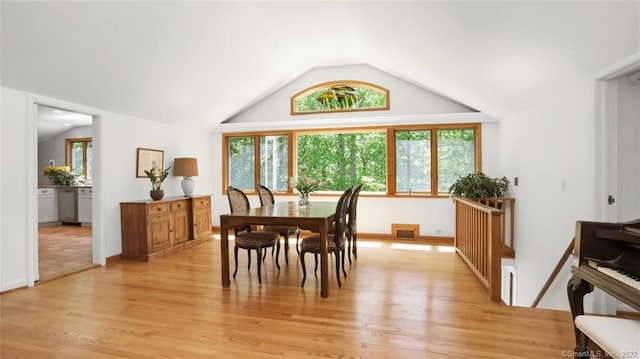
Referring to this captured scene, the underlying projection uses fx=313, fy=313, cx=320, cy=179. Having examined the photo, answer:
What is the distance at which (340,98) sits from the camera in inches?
245

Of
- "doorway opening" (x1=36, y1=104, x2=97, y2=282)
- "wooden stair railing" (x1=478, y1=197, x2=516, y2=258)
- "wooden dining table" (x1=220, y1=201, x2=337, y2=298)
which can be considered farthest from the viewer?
"doorway opening" (x1=36, y1=104, x2=97, y2=282)

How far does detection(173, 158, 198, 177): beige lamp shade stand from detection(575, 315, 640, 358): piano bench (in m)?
5.43

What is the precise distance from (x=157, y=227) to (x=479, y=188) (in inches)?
195

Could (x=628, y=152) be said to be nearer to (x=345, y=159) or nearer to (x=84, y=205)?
(x=345, y=159)

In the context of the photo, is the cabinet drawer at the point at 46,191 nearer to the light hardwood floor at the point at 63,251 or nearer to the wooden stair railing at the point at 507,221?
the light hardwood floor at the point at 63,251

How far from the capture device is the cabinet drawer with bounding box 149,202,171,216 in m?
4.62

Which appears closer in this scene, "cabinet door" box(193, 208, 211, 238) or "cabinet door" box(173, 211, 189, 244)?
"cabinet door" box(173, 211, 189, 244)

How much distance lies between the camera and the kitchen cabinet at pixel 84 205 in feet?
24.4

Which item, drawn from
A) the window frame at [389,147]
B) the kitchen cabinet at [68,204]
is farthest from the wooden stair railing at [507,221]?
the kitchen cabinet at [68,204]

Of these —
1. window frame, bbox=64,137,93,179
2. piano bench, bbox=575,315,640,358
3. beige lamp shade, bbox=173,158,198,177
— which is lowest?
piano bench, bbox=575,315,640,358

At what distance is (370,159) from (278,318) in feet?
13.8

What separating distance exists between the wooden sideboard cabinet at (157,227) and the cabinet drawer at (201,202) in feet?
0.06

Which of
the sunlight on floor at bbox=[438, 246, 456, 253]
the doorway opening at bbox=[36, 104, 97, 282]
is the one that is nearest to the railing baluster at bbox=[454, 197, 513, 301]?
the sunlight on floor at bbox=[438, 246, 456, 253]

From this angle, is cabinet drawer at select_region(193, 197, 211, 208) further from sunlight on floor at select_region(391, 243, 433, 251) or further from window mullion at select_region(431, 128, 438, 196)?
window mullion at select_region(431, 128, 438, 196)
